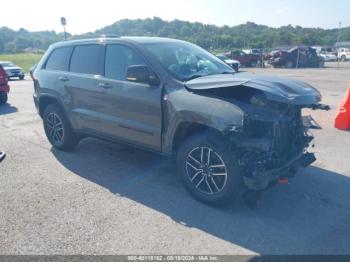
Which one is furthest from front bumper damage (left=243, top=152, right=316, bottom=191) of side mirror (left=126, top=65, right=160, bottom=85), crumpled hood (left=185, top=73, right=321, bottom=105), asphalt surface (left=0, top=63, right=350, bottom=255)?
side mirror (left=126, top=65, right=160, bottom=85)

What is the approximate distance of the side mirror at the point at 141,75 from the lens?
13.6 ft

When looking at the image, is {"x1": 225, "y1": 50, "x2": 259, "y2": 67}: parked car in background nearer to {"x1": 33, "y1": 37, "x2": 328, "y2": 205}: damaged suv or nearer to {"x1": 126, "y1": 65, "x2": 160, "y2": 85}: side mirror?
{"x1": 33, "y1": 37, "x2": 328, "y2": 205}: damaged suv

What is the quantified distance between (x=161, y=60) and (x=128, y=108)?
789 mm

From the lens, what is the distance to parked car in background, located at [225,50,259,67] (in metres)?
32.8

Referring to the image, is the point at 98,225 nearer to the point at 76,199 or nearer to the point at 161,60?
the point at 76,199

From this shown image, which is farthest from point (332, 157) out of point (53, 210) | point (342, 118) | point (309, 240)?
point (53, 210)

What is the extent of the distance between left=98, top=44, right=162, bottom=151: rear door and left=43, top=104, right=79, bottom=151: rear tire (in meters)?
1.02

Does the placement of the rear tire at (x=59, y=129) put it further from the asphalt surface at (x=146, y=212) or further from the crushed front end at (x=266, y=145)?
the crushed front end at (x=266, y=145)

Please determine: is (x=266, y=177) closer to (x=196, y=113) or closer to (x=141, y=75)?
(x=196, y=113)

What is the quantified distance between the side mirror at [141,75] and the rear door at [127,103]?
8 cm

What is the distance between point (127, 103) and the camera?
4.59 metres

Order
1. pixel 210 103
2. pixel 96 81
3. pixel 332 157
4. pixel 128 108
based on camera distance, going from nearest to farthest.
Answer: pixel 210 103 < pixel 128 108 < pixel 96 81 < pixel 332 157

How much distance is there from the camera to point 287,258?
9.88 ft

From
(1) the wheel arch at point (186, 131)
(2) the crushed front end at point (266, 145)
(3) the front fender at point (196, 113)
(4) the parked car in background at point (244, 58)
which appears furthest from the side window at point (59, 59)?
(4) the parked car in background at point (244, 58)
